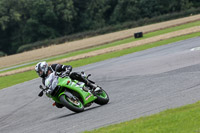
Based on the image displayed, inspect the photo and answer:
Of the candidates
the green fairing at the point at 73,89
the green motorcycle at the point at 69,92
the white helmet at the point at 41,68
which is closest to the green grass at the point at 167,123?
the green motorcycle at the point at 69,92

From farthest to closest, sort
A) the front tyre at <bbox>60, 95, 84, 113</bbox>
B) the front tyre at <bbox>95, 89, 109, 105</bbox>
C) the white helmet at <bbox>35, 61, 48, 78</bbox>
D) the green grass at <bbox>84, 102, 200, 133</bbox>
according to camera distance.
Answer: the front tyre at <bbox>95, 89, 109, 105</bbox> → the white helmet at <bbox>35, 61, 48, 78</bbox> → the front tyre at <bbox>60, 95, 84, 113</bbox> → the green grass at <bbox>84, 102, 200, 133</bbox>

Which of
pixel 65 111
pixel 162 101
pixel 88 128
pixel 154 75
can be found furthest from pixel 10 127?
pixel 154 75

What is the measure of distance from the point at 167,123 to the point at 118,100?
450 cm

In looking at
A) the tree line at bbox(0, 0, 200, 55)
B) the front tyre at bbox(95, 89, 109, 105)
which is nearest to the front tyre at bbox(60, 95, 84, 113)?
the front tyre at bbox(95, 89, 109, 105)

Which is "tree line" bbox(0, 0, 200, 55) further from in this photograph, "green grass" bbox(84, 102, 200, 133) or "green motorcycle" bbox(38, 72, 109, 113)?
"green grass" bbox(84, 102, 200, 133)

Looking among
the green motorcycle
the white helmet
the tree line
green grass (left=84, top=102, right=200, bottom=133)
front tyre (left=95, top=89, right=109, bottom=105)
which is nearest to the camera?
green grass (left=84, top=102, right=200, bottom=133)

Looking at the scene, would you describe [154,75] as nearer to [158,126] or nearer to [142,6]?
[158,126]

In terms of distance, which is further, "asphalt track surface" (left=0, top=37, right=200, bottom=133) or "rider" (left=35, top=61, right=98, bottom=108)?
"rider" (left=35, top=61, right=98, bottom=108)

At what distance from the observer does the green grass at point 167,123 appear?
6117 millimetres

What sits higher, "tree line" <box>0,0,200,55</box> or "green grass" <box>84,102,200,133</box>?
"green grass" <box>84,102,200,133</box>

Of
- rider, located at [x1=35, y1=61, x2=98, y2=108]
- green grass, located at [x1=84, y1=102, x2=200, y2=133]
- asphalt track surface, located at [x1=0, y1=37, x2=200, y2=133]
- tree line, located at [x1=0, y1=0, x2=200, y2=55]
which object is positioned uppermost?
green grass, located at [x1=84, y1=102, x2=200, y2=133]

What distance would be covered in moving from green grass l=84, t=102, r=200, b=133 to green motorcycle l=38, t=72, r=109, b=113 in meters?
2.70

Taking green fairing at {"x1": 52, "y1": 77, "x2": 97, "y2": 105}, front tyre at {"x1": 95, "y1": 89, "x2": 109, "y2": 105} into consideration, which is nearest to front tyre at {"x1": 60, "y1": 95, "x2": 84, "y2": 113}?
green fairing at {"x1": 52, "y1": 77, "x2": 97, "y2": 105}

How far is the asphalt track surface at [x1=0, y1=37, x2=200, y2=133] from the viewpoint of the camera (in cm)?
849
